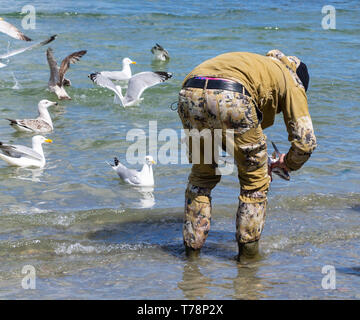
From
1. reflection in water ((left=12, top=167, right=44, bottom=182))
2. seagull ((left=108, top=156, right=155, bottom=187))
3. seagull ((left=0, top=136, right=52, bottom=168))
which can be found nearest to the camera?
seagull ((left=108, top=156, right=155, bottom=187))

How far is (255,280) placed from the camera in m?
4.74

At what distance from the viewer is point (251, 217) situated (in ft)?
15.9

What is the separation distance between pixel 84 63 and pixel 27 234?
31.9 feet

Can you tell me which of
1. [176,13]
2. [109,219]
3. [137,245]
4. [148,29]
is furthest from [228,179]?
[176,13]

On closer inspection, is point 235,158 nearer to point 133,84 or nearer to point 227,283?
point 227,283

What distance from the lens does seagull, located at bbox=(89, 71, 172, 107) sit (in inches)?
Answer: 460

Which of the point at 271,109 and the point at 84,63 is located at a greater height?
the point at 271,109

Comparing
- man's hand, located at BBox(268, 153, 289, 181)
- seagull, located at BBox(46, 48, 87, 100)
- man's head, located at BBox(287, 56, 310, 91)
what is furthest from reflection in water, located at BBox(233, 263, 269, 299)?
seagull, located at BBox(46, 48, 87, 100)

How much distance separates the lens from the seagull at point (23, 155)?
833 cm

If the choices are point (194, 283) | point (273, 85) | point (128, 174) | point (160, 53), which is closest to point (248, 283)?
point (194, 283)

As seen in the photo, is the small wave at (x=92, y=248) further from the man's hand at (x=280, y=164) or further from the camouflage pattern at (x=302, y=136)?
the camouflage pattern at (x=302, y=136)

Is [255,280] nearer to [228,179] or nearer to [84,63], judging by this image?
[228,179]

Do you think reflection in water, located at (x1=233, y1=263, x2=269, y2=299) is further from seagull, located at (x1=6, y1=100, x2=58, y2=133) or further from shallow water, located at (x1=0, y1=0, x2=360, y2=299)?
seagull, located at (x1=6, y1=100, x2=58, y2=133)

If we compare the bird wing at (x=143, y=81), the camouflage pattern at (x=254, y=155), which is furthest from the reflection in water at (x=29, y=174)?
the bird wing at (x=143, y=81)
